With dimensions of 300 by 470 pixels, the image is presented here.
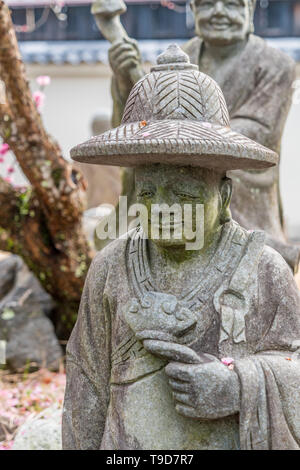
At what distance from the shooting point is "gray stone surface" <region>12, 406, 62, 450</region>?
13.3 ft

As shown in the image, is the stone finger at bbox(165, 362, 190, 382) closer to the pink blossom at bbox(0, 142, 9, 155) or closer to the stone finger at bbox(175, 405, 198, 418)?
the stone finger at bbox(175, 405, 198, 418)

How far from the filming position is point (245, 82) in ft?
15.8

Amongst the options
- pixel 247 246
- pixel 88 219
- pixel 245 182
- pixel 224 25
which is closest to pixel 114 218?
pixel 245 182

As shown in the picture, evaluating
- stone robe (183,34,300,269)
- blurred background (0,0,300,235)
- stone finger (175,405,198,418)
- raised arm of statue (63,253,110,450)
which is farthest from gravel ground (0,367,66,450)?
blurred background (0,0,300,235)

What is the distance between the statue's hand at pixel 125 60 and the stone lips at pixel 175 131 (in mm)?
1999

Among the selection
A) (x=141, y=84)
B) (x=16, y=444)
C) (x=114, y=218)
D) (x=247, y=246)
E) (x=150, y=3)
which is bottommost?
(x=16, y=444)

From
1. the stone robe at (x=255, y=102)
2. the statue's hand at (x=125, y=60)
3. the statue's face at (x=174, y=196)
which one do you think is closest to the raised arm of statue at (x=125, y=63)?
the statue's hand at (x=125, y=60)

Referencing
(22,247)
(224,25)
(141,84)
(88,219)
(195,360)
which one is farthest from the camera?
(88,219)

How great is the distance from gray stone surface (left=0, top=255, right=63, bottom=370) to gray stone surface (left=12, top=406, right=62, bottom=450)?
170cm

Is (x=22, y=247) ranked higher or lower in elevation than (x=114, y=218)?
lower

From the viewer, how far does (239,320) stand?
241 cm
